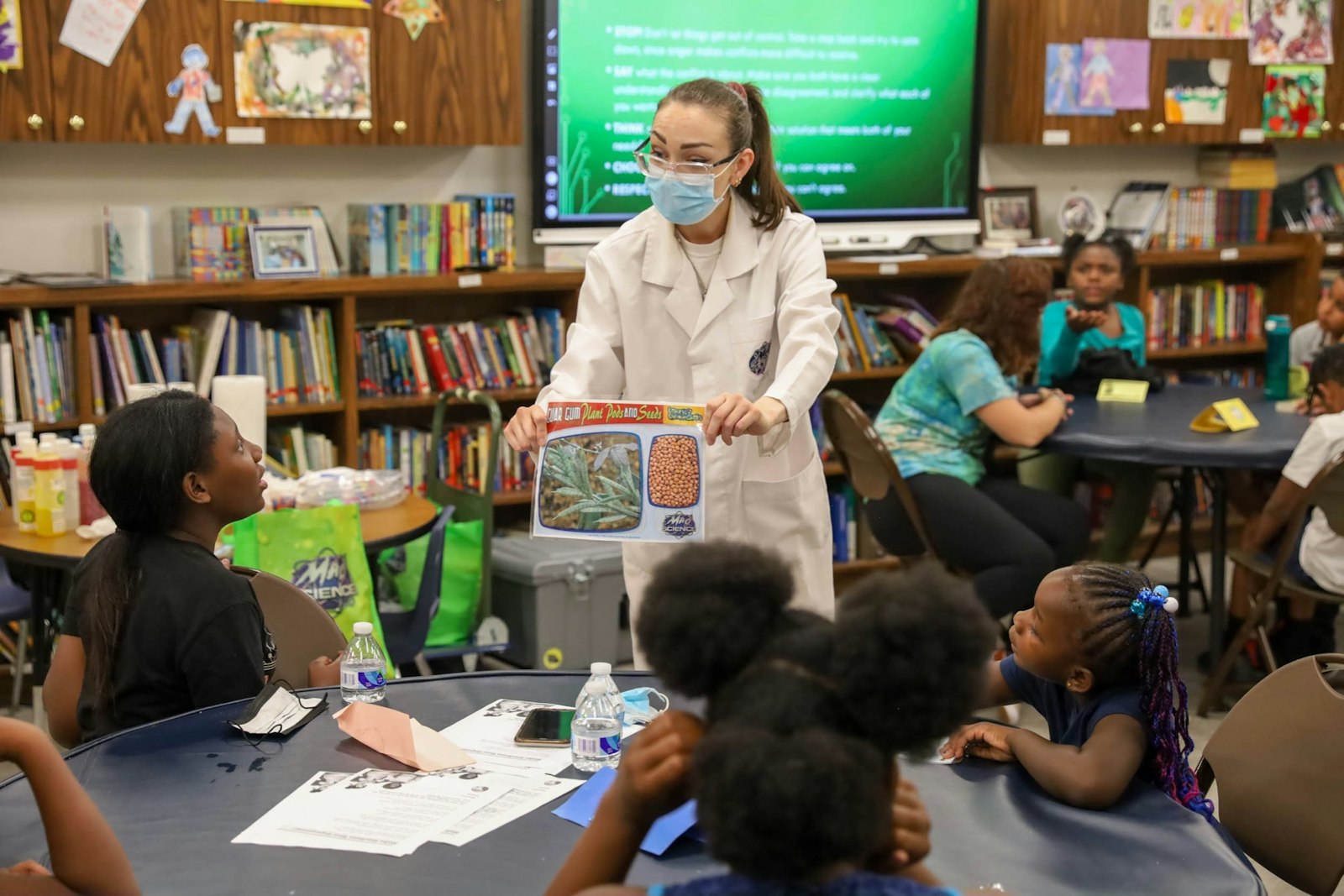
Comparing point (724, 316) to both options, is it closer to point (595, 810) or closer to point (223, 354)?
point (595, 810)

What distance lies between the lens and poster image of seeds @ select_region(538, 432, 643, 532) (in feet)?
7.32

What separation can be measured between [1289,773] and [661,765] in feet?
3.57

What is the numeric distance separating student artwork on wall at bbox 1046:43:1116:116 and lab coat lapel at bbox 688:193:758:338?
2.92 m

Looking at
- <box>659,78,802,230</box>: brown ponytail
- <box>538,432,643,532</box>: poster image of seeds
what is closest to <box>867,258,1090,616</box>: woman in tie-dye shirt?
<box>659,78,802,230</box>: brown ponytail

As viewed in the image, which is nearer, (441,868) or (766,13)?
(441,868)

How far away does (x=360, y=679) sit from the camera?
193 centimetres

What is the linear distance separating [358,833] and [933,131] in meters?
4.09

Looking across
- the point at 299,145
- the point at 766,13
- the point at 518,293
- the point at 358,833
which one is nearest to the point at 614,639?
the point at 518,293

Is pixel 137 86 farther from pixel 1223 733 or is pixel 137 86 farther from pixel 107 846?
pixel 1223 733

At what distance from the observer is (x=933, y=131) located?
507 centimetres

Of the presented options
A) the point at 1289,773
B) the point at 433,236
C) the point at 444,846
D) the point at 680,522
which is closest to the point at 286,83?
the point at 433,236

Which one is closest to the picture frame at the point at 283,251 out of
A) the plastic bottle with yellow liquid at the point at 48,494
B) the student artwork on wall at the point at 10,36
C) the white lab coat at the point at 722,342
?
the student artwork on wall at the point at 10,36

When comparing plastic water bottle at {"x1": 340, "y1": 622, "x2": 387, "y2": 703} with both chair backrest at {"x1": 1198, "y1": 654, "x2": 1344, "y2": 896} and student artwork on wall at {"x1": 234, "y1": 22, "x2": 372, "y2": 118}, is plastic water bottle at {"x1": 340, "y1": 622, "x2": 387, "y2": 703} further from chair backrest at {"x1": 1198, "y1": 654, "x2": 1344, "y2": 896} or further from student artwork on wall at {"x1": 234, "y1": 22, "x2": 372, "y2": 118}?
student artwork on wall at {"x1": 234, "y1": 22, "x2": 372, "y2": 118}

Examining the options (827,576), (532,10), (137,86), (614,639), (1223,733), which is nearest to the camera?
(1223,733)
